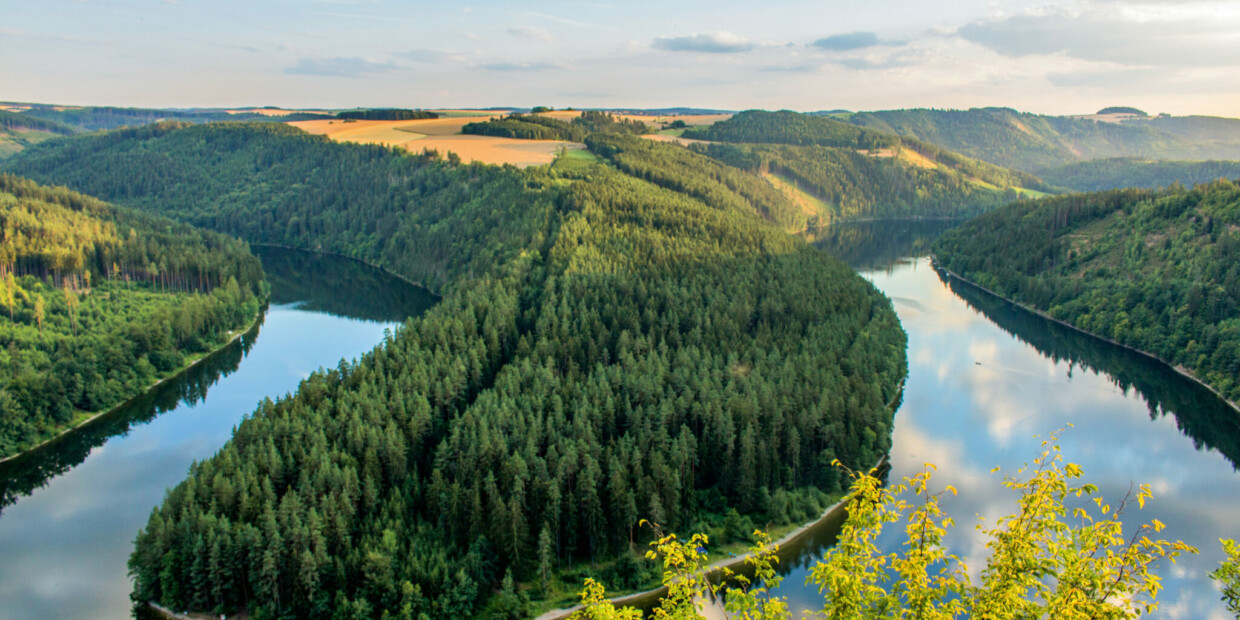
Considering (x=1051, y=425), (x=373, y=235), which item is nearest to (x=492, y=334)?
(x=1051, y=425)

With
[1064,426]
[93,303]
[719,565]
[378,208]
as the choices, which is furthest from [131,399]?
[378,208]

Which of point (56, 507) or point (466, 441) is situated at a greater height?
point (466, 441)

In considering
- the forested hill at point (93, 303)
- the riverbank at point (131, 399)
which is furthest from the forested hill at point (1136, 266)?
the forested hill at point (93, 303)

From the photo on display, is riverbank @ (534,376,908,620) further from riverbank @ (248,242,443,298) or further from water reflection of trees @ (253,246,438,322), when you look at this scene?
riverbank @ (248,242,443,298)

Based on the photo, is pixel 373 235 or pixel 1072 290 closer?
pixel 1072 290

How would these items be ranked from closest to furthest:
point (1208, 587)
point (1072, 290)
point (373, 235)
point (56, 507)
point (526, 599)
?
1. point (526, 599)
2. point (1208, 587)
3. point (56, 507)
4. point (1072, 290)
5. point (373, 235)

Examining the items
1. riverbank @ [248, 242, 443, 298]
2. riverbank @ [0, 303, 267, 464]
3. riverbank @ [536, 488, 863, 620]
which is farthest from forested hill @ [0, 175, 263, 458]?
riverbank @ [536, 488, 863, 620]

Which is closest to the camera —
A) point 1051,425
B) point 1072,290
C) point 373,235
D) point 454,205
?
point 1051,425

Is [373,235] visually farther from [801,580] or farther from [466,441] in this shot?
[801,580]

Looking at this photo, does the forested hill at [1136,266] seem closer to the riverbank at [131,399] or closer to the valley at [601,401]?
the valley at [601,401]
